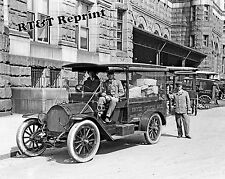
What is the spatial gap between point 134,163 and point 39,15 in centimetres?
1198

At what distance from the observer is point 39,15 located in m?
18.2

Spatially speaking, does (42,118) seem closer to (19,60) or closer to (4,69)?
(4,69)

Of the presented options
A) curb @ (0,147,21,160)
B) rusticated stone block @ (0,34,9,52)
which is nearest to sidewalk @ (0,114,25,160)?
curb @ (0,147,21,160)

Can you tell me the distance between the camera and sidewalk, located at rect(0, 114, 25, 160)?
8.96 m

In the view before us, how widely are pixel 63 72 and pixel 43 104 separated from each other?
167 inches

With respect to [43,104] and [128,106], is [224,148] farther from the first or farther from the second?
[43,104]

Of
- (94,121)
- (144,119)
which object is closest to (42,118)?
(94,121)

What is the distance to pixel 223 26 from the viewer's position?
6059cm

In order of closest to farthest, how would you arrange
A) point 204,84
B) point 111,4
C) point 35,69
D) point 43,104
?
point 43,104
point 35,69
point 111,4
point 204,84

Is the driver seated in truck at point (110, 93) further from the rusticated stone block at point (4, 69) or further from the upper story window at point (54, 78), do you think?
the upper story window at point (54, 78)

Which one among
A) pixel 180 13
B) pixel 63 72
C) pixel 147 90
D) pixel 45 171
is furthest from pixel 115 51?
pixel 180 13

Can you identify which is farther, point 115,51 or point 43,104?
point 115,51

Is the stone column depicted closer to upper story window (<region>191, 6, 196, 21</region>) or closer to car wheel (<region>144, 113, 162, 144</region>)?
car wheel (<region>144, 113, 162, 144</region>)

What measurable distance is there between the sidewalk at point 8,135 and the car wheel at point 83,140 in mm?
1834
